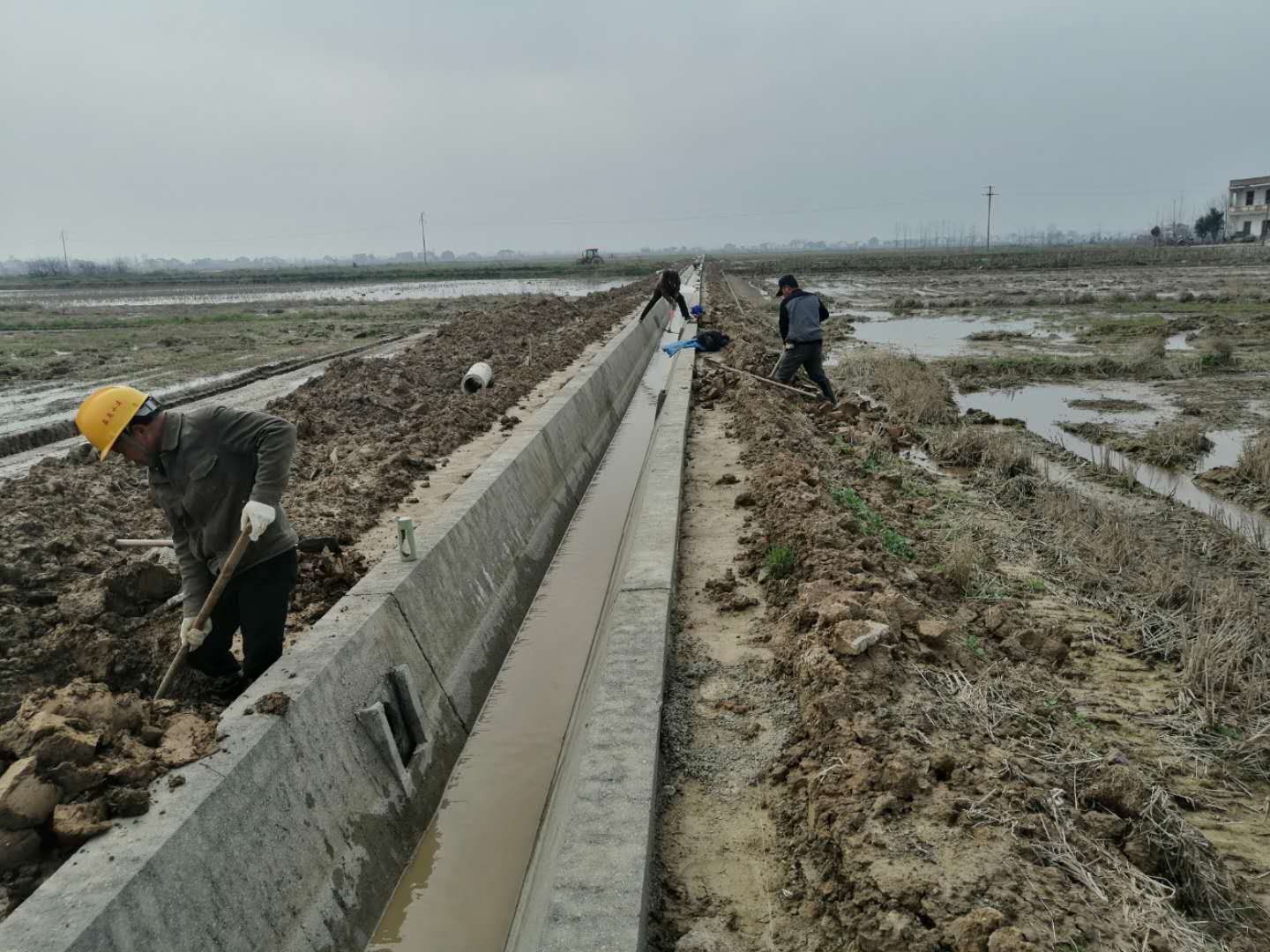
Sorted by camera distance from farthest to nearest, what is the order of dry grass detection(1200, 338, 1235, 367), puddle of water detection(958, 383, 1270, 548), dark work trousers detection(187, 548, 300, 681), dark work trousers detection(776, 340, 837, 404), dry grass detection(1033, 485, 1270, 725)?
dry grass detection(1200, 338, 1235, 367)
dark work trousers detection(776, 340, 837, 404)
puddle of water detection(958, 383, 1270, 548)
dry grass detection(1033, 485, 1270, 725)
dark work trousers detection(187, 548, 300, 681)

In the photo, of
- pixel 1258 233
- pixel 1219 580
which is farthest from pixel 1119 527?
pixel 1258 233

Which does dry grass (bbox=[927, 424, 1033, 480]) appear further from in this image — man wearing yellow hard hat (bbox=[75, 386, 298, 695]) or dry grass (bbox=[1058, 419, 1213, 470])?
man wearing yellow hard hat (bbox=[75, 386, 298, 695])

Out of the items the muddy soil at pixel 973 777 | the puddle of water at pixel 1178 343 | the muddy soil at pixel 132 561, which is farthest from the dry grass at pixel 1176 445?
the puddle of water at pixel 1178 343

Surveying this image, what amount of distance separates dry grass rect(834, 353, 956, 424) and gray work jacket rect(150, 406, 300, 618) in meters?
8.99

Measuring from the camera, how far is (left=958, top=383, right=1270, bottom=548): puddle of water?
7.41m

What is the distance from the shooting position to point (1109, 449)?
32.2ft

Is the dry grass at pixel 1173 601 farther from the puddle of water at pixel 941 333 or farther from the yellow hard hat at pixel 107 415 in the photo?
the puddle of water at pixel 941 333

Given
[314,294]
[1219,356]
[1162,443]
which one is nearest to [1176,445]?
[1162,443]

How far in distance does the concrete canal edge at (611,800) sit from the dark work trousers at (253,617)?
160 cm

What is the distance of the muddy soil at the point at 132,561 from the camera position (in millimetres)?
3182

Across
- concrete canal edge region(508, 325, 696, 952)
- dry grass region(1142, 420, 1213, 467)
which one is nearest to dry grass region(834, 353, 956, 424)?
dry grass region(1142, 420, 1213, 467)

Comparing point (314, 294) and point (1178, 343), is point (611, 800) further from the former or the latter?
point (314, 294)

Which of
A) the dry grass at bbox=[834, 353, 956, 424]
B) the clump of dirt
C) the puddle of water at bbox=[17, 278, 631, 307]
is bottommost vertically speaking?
the clump of dirt

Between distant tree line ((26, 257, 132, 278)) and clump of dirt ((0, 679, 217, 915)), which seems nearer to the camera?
clump of dirt ((0, 679, 217, 915))
